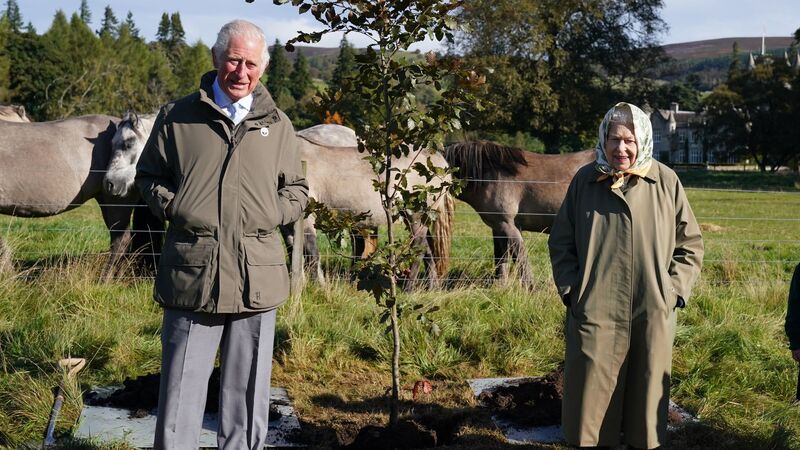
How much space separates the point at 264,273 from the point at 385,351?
257cm

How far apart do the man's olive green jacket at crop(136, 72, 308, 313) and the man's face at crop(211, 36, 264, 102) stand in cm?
9

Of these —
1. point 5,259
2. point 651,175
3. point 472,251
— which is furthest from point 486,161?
point 651,175

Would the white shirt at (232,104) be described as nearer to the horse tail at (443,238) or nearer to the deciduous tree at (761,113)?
the horse tail at (443,238)

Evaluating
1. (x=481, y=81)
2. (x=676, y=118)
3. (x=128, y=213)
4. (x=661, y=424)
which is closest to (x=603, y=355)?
(x=661, y=424)

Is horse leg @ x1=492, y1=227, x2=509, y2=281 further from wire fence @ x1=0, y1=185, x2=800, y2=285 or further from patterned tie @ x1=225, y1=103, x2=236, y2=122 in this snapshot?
patterned tie @ x1=225, y1=103, x2=236, y2=122

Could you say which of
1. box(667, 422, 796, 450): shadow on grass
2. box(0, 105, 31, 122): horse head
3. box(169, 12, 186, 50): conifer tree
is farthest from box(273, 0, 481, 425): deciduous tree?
box(169, 12, 186, 50): conifer tree

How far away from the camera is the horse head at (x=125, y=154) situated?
24.3 feet

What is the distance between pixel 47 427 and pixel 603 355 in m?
2.78

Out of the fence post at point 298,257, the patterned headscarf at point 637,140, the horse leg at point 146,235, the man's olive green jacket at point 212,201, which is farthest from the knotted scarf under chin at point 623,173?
the horse leg at point 146,235

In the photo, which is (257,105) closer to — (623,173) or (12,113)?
(623,173)

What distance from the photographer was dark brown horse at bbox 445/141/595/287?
27.7ft

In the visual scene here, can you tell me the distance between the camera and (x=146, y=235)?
7.99 metres

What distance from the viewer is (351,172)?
8.06 metres

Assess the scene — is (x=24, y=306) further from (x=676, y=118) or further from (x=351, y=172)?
(x=676, y=118)
